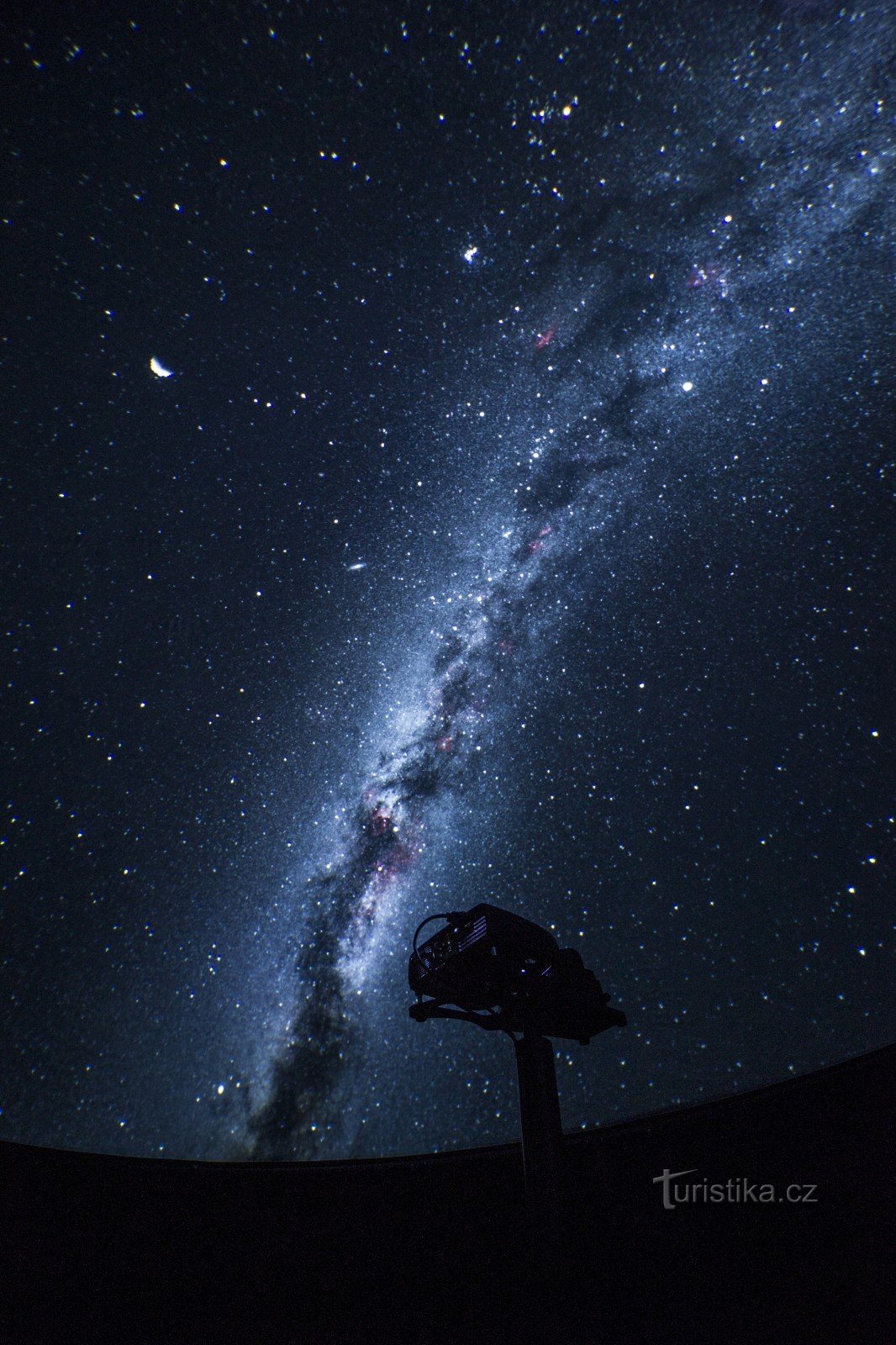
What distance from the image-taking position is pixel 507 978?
3.44m

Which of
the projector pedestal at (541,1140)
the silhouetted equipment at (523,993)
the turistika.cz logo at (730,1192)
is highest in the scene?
the silhouetted equipment at (523,993)

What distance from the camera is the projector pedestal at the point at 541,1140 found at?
9.98ft

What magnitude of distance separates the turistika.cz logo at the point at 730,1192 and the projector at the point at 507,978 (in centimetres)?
236

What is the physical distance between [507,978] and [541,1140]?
37.2 inches

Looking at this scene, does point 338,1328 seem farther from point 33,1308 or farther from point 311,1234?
point 33,1308

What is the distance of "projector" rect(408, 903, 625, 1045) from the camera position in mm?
3428

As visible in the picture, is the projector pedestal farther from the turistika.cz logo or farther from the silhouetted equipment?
the turistika.cz logo

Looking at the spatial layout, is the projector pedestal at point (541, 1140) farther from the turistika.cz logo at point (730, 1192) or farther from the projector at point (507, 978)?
the turistika.cz logo at point (730, 1192)

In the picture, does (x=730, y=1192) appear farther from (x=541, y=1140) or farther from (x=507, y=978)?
(x=507, y=978)

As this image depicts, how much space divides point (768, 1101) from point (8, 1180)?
6.86 meters

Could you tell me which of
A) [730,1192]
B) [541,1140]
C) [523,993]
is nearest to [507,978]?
[523,993]

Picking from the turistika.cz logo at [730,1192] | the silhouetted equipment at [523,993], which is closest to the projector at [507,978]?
the silhouetted equipment at [523,993]

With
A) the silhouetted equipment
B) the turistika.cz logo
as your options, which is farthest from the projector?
the turistika.cz logo

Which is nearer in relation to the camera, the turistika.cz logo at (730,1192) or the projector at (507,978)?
the projector at (507,978)
